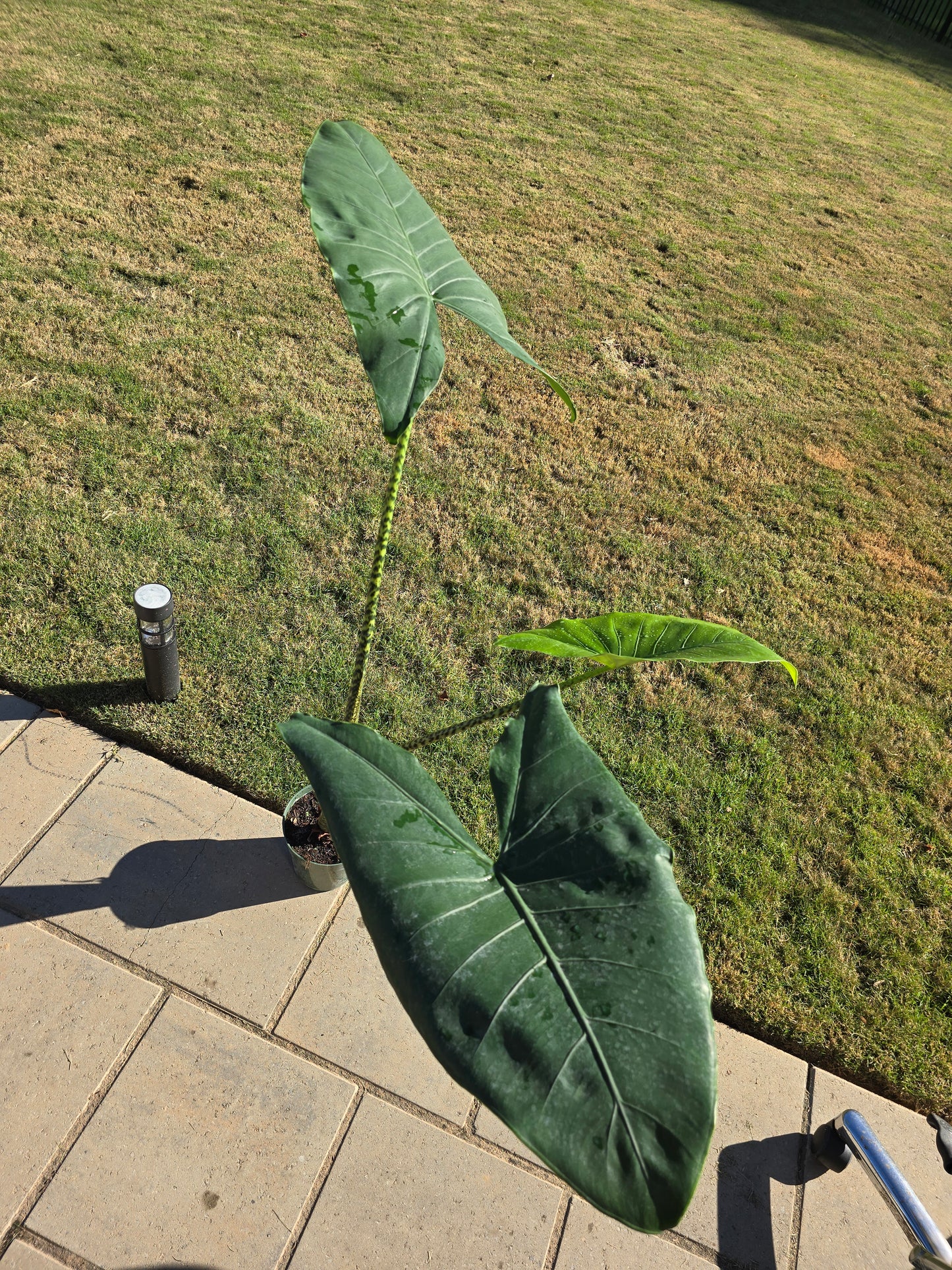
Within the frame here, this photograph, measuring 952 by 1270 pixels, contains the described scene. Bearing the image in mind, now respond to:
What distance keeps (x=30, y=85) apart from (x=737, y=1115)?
25.5ft

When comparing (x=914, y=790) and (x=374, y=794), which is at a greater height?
(x=374, y=794)

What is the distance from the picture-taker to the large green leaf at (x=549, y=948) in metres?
1.06

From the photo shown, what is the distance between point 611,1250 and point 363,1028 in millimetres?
779

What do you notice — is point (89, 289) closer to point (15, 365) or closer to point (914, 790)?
point (15, 365)

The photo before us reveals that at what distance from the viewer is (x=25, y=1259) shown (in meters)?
1.84

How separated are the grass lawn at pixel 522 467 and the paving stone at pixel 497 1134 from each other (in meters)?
0.74

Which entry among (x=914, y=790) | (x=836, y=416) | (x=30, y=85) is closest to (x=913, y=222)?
(x=836, y=416)

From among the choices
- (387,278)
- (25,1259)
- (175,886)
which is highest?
(387,278)

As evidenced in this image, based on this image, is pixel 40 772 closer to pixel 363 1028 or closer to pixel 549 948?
pixel 363 1028

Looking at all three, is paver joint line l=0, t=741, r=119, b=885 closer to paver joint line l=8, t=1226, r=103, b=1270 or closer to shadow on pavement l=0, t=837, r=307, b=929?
shadow on pavement l=0, t=837, r=307, b=929

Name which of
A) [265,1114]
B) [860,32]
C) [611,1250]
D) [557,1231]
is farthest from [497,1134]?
[860,32]

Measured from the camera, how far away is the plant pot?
7.89ft

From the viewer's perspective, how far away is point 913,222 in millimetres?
7562

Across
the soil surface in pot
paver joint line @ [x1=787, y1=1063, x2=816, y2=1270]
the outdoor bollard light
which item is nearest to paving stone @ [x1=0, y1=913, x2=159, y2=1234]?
the soil surface in pot
